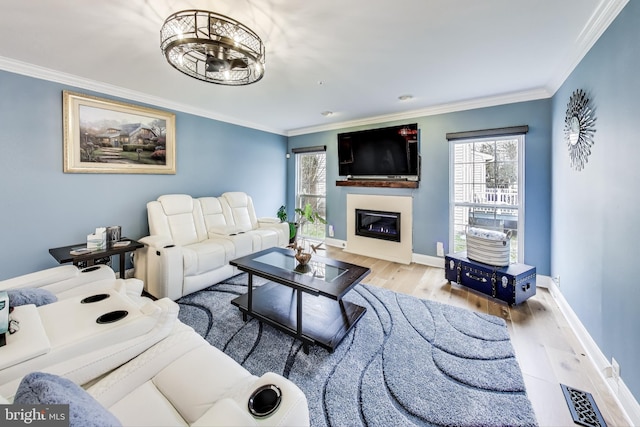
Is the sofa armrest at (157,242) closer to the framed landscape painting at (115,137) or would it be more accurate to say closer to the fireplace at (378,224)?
the framed landscape painting at (115,137)

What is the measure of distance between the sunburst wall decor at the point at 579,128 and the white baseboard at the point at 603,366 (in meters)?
1.37

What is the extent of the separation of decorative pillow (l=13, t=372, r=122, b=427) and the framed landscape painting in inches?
124

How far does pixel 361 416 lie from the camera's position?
1.43 metres

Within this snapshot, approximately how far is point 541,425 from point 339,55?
118 inches

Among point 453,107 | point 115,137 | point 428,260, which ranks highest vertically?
point 453,107

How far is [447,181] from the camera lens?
12.6 feet

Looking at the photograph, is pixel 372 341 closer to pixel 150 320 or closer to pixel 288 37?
pixel 150 320

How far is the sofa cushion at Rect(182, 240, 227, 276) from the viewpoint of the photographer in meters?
2.82

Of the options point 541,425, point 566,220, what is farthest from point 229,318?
point 566,220

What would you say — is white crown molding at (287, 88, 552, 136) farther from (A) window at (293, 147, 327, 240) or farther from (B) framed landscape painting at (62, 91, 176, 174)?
(B) framed landscape painting at (62, 91, 176, 174)

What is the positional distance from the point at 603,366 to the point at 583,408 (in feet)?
1.59

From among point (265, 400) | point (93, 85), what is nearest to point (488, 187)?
point (265, 400)

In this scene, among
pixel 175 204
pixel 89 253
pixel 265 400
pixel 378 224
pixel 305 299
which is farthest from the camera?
pixel 378 224

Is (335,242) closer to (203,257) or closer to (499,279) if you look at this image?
(203,257)
